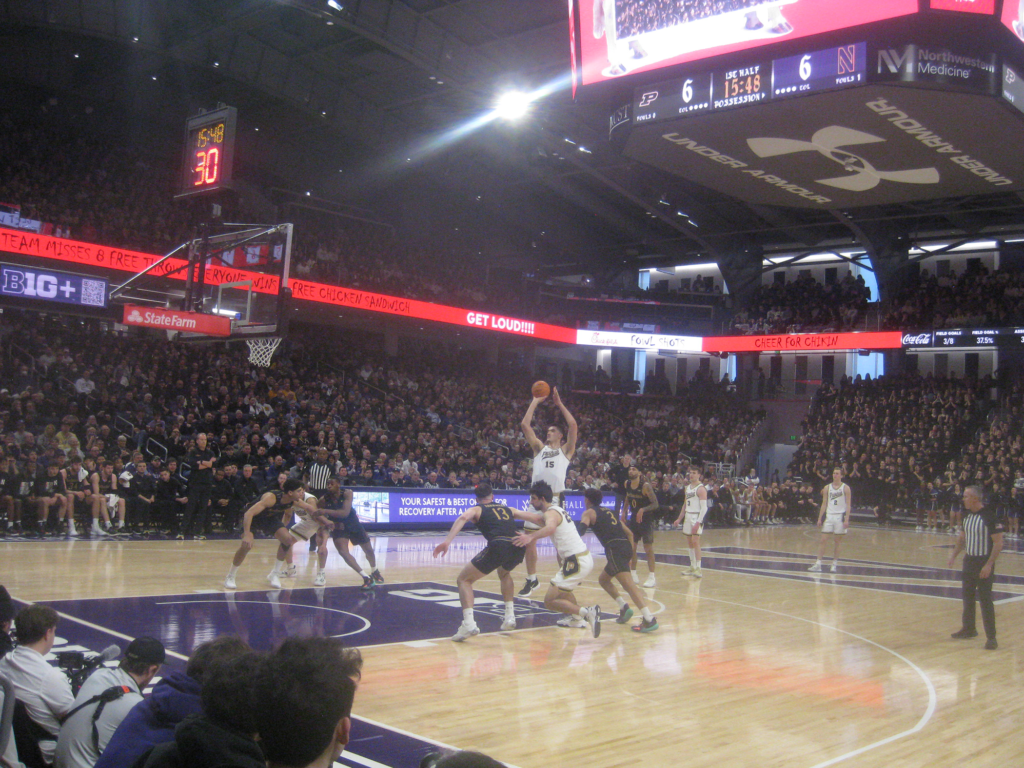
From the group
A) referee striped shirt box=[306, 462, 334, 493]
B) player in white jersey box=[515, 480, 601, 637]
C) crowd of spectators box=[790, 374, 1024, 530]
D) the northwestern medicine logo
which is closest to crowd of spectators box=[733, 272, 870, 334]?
crowd of spectators box=[790, 374, 1024, 530]

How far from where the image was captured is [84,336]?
21.5 m

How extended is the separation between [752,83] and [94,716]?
1261 centimetres

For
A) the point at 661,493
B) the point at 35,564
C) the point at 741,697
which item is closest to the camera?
the point at 741,697

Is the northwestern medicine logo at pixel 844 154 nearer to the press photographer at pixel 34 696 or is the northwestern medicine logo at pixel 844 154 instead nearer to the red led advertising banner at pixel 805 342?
the red led advertising banner at pixel 805 342

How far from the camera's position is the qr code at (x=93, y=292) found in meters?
13.9

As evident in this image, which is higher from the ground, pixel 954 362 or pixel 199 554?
pixel 954 362

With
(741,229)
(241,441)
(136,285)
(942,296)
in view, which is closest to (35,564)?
(136,285)

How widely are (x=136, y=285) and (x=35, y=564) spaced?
4679 mm

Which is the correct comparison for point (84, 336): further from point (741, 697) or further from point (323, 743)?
point (323, 743)

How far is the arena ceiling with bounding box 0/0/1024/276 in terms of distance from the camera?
2198cm

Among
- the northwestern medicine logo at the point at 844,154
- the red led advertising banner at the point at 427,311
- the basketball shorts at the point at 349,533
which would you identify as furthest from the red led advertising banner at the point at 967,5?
the red led advertising banner at the point at 427,311

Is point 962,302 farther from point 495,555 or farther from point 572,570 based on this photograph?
point 495,555

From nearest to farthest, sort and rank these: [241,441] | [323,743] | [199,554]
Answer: [323,743] → [199,554] → [241,441]

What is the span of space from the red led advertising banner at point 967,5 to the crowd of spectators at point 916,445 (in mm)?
17475
